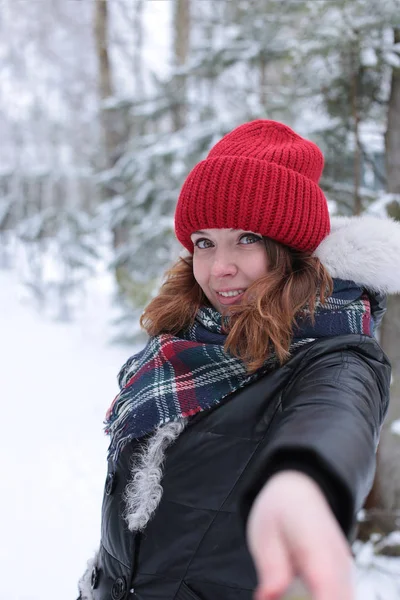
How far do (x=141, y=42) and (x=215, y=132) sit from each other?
38.4 feet

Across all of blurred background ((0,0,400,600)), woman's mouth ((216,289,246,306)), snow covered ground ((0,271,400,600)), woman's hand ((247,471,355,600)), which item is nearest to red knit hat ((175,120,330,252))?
woman's mouth ((216,289,246,306))

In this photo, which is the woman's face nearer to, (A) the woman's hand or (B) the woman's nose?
(B) the woman's nose

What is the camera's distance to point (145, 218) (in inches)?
249

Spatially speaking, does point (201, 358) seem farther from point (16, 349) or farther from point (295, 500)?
point (16, 349)

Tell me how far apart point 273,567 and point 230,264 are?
0.93 meters

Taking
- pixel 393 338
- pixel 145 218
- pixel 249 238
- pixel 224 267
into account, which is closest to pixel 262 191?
pixel 249 238

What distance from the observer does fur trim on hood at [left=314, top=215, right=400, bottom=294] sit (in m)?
1.31

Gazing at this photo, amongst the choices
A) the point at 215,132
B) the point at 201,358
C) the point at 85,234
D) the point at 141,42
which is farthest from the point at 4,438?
the point at 141,42

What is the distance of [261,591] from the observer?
0.55 m

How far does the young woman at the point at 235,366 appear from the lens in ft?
3.85

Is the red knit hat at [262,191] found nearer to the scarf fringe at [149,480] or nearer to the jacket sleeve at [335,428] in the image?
the jacket sleeve at [335,428]

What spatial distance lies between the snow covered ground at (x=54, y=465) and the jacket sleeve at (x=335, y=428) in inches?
97.3

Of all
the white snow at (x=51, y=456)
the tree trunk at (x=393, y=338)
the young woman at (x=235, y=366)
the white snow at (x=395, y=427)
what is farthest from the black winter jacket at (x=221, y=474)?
the white snow at (x=51, y=456)

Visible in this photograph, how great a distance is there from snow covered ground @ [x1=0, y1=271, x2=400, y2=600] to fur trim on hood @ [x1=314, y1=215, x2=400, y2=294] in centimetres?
248
